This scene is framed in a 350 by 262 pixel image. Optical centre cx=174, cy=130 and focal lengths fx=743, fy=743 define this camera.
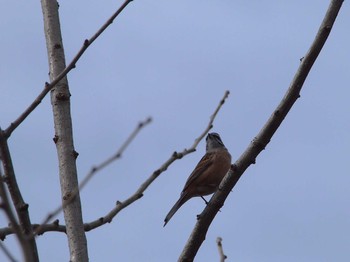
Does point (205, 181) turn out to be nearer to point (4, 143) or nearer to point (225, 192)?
point (225, 192)

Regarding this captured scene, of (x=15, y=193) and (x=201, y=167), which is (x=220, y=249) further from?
(x=201, y=167)

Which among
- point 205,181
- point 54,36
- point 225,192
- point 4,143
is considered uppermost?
point 205,181

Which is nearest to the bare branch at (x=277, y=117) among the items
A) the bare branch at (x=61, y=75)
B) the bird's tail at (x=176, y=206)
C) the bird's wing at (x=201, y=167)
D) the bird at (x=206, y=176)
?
the bare branch at (x=61, y=75)

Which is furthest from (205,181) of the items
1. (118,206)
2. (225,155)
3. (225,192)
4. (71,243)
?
(118,206)

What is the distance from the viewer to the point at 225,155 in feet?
32.8

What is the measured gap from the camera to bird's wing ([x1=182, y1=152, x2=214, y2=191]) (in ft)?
30.6

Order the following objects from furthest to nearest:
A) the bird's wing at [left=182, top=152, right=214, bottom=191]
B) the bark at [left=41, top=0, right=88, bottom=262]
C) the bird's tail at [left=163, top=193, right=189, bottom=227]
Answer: the bird's wing at [left=182, top=152, right=214, bottom=191], the bird's tail at [left=163, top=193, right=189, bottom=227], the bark at [left=41, top=0, right=88, bottom=262]

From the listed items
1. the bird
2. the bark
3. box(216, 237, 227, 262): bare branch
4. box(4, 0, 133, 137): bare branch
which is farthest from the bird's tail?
box(4, 0, 133, 137): bare branch

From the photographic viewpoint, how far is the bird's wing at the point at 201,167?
9320 mm

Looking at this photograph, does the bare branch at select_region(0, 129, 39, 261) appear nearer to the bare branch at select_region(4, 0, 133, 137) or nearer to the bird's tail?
the bare branch at select_region(4, 0, 133, 137)

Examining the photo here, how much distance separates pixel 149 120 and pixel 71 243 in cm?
119

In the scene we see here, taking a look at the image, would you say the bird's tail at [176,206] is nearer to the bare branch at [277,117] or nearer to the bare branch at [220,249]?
the bare branch at [277,117]

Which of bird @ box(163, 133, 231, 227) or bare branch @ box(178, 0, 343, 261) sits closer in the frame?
bare branch @ box(178, 0, 343, 261)

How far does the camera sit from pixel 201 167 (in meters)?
9.59
